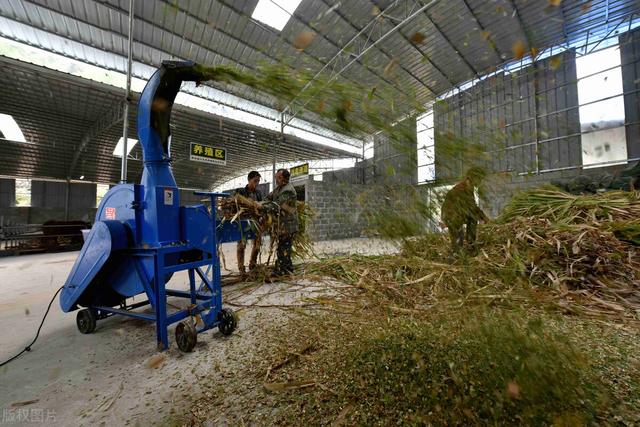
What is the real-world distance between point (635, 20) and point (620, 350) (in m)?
10.6

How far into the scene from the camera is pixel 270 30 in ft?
Answer: 19.0

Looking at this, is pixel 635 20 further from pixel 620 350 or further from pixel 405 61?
pixel 620 350

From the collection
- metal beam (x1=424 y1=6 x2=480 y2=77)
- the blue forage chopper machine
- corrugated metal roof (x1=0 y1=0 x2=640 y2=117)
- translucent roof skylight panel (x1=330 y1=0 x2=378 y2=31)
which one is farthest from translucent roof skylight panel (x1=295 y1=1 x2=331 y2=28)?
the blue forage chopper machine

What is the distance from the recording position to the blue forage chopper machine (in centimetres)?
176

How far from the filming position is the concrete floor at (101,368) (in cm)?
121

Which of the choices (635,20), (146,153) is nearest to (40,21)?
(146,153)

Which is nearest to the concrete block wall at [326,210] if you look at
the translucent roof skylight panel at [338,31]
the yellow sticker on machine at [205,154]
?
the yellow sticker on machine at [205,154]

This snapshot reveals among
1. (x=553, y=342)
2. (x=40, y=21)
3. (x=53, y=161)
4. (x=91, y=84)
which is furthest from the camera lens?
(x=53, y=161)

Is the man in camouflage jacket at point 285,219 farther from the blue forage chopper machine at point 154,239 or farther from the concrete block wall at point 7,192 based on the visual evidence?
the concrete block wall at point 7,192

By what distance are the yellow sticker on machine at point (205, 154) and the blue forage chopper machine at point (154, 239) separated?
19.1 feet

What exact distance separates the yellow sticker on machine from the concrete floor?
5.39 meters

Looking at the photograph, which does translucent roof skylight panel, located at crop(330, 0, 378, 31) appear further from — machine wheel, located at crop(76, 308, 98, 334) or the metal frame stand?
machine wheel, located at crop(76, 308, 98, 334)

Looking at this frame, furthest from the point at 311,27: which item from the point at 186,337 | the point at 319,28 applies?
the point at 186,337

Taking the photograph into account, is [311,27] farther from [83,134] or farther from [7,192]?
[7,192]
